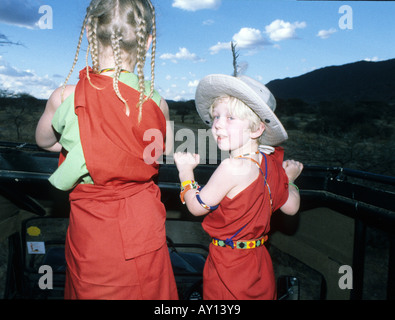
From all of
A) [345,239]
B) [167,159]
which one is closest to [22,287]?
[167,159]

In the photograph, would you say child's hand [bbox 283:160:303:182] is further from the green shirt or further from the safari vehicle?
the green shirt

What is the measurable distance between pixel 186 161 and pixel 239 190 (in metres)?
0.32

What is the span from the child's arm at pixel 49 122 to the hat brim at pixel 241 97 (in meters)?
0.65

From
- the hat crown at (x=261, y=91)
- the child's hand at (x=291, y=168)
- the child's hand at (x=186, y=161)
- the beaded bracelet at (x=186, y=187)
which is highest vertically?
the hat crown at (x=261, y=91)

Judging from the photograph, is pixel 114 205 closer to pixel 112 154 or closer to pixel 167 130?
pixel 112 154

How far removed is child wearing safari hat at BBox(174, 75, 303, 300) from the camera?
4.62 feet

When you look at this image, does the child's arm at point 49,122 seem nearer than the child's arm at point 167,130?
Yes

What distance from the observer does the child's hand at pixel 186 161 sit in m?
1.56

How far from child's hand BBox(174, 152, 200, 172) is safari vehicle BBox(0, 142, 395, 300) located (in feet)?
1.55

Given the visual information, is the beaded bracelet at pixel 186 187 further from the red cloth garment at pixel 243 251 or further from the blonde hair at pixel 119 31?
the blonde hair at pixel 119 31

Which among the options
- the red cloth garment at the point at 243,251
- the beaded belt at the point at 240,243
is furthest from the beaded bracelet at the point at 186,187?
the beaded belt at the point at 240,243

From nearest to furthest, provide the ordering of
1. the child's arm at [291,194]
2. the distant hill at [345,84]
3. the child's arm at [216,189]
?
the child's arm at [216,189], the child's arm at [291,194], the distant hill at [345,84]

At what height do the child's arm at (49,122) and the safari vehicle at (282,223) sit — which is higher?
Answer: the child's arm at (49,122)

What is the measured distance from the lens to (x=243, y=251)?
1.51 m
